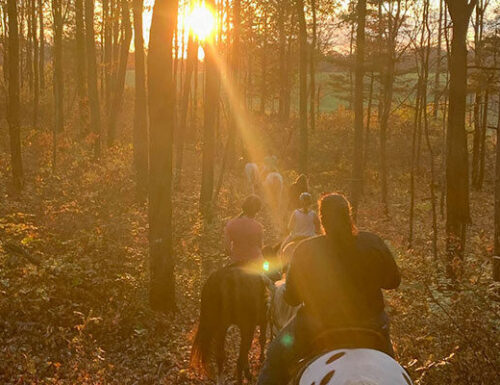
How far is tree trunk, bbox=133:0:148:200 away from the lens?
60.9 feet

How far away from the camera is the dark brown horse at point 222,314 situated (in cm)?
699

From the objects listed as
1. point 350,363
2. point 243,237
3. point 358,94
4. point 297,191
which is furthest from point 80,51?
point 350,363

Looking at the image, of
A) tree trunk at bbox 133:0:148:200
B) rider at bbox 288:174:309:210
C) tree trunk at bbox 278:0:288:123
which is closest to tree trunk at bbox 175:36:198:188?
tree trunk at bbox 133:0:148:200

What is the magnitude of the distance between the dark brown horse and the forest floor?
0.74 meters

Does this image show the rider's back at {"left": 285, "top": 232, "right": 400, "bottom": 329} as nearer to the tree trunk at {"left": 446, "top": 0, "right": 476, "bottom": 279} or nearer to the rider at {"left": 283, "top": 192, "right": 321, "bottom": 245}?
the rider at {"left": 283, "top": 192, "right": 321, "bottom": 245}

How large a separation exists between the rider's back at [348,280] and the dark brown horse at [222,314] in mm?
3115

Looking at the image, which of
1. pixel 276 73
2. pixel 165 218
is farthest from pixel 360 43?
pixel 276 73

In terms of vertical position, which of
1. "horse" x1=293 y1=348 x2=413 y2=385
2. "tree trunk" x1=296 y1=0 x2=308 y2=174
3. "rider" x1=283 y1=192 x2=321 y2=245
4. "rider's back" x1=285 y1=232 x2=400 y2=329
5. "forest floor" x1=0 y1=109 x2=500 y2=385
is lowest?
"forest floor" x1=0 y1=109 x2=500 y2=385

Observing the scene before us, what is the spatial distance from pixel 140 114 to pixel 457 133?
38.7ft

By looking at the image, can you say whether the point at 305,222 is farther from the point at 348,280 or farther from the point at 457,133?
the point at 348,280

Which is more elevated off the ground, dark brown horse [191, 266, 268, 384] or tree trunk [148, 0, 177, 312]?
tree trunk [148, 0, 177, 312]

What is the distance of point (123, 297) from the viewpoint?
370 inches

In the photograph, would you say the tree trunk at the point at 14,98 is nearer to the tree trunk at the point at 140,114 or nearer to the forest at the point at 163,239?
the forest at the point at 163,239

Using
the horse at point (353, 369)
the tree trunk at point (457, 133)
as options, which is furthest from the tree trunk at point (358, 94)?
the horse at point (353, 369)
